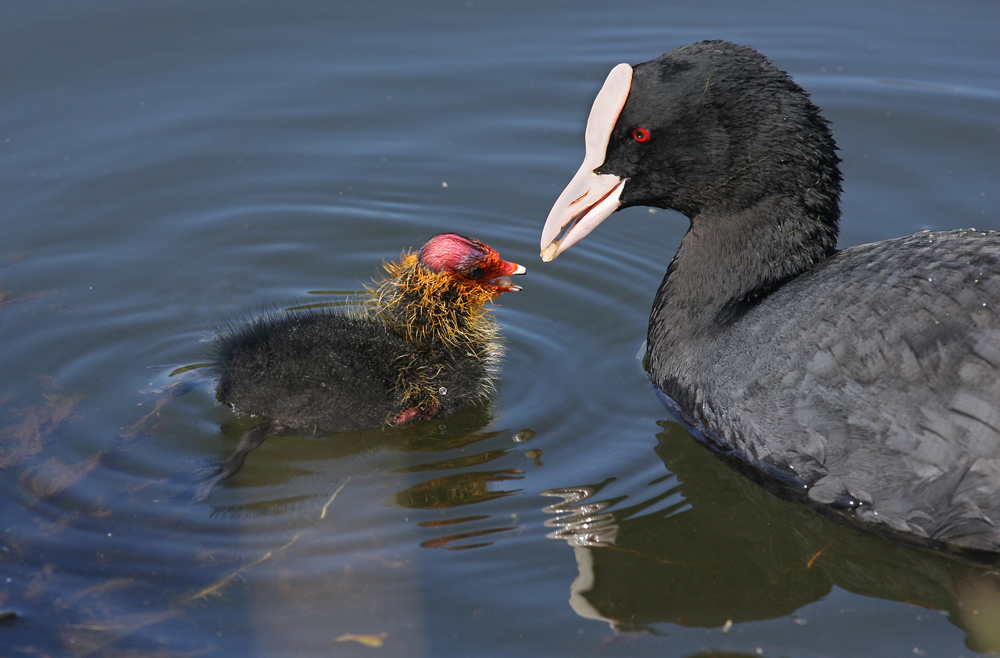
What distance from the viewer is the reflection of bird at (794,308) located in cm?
302

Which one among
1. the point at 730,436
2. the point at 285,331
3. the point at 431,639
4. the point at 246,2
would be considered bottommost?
the point at 431,639

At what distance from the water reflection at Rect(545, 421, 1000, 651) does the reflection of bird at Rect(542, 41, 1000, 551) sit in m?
0.12

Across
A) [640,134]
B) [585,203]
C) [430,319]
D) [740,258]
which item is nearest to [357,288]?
[430,319]

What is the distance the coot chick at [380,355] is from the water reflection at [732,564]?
0.67 meters

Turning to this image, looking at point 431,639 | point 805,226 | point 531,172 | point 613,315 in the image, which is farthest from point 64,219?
point 805,226

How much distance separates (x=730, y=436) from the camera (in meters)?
3.47

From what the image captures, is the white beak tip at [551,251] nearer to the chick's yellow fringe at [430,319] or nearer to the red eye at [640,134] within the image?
the chick's yellow fringe at [430,319]

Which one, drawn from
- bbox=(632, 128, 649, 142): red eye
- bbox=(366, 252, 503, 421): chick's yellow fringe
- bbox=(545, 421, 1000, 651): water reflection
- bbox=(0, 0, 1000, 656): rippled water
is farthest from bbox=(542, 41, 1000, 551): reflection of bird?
bbox=(366, 252, 503, 421): chick's yellow fringe

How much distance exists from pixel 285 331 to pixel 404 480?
70cm

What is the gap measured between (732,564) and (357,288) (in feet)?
7.39

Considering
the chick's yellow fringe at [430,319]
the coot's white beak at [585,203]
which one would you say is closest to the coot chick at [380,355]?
the chick's yellow fringe at [430,319]

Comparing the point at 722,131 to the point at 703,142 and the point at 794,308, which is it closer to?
the point at 703,142

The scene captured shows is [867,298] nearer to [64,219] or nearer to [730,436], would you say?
[730,436]

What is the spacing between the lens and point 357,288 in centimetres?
463
